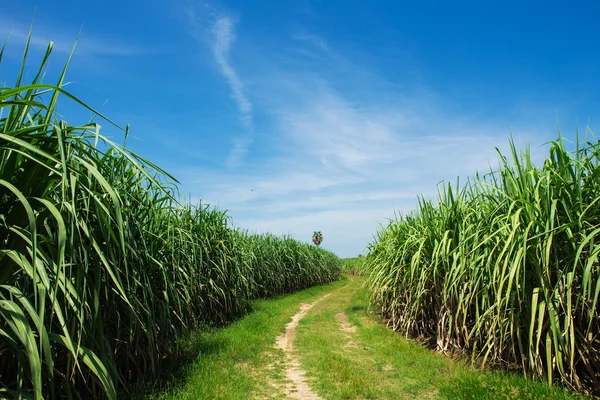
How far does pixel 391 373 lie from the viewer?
5305 mm

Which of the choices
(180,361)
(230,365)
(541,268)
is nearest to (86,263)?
(180,361)

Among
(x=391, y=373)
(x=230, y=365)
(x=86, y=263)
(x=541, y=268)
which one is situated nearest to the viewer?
(x=86, y=263)

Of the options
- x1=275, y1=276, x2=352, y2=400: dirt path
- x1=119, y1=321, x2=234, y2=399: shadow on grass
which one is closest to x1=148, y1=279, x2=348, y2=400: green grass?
x1=119, y1=321, x2=234, y2=399: shadow on grass

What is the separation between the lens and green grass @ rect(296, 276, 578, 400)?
3.96m

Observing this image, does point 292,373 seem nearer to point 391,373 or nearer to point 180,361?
point 391,373

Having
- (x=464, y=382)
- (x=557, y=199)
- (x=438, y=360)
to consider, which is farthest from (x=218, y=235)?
(x=557, y=199)

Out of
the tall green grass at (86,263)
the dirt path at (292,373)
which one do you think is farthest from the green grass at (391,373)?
the tall green grass at (86,263)

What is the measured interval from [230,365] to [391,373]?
7.19ft

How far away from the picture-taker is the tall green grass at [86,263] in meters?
1.96

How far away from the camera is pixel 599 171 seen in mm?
3908

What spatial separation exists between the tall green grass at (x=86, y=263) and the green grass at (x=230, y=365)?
38 centimetres

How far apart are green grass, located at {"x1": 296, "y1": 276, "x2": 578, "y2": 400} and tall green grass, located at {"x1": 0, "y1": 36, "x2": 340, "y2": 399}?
207 centimetres

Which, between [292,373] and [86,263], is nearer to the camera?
[86,263]

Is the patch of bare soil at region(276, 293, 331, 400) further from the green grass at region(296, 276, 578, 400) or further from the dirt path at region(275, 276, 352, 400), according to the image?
the green grass at region(296, 276, 578, 400)
